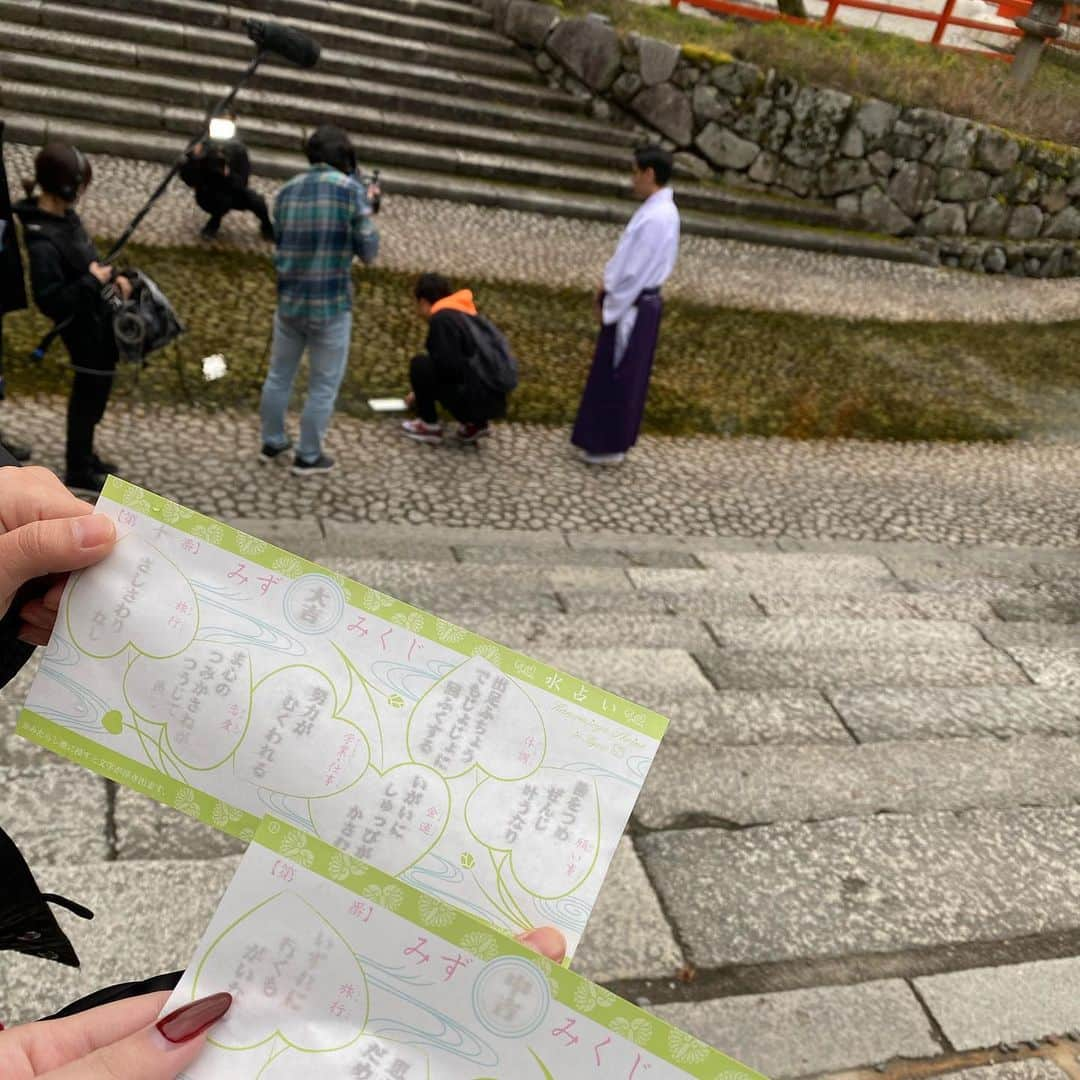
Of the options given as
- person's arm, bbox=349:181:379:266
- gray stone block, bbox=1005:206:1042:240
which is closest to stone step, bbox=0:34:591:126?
gray stone block, bbox=1005:206:1042:240

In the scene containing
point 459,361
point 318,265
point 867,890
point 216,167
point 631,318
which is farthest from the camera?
point 216,167

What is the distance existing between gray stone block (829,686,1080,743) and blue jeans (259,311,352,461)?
2962mm

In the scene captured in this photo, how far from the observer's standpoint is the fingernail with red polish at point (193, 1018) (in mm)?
935

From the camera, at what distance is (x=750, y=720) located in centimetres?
324

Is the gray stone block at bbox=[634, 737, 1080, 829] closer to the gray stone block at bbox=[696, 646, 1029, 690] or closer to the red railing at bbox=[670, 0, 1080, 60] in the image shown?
the gray stone block at bbox=[696, 646, 1029, 690]

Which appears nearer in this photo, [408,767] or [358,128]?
[408,767]

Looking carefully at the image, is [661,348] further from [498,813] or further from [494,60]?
[498,813]

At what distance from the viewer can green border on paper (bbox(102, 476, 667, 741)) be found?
3.79 feet

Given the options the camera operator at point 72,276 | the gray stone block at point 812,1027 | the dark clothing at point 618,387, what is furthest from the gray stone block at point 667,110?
the gray stone block at point 812,1027

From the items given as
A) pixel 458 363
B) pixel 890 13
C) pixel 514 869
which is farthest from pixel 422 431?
pixel 890 13

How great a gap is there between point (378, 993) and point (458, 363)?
15.6 feet

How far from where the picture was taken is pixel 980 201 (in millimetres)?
11312

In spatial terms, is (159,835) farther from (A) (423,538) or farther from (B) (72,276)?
(B) (72,276)

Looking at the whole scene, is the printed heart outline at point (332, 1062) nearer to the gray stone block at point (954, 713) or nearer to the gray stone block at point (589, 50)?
the gray stone block at point (954, 713)
